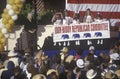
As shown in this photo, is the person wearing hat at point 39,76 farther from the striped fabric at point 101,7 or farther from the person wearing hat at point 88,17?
the striped fabric at point 101,7

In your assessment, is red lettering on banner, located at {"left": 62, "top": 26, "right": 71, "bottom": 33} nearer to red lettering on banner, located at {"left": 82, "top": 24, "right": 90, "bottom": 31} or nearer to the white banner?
the white banner

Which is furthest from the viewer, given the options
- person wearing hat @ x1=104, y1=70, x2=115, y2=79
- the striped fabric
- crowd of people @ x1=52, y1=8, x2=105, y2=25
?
the striped fabric

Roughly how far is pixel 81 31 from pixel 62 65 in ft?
15.9

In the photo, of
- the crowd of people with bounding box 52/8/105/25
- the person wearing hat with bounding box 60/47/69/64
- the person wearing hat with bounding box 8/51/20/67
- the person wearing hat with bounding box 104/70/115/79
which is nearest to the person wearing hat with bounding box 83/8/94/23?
the crowd of people with bounding box 52/8/105/25

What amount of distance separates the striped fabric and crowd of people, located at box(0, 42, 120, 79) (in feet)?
7.72

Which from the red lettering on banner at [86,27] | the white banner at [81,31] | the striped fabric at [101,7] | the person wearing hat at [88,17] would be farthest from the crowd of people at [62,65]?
the striped fabric at [101,7]

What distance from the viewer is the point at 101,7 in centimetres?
3209

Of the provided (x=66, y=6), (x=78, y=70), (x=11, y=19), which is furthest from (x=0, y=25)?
(x=78, y=70)

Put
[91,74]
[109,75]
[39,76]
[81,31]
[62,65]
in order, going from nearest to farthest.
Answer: [39,76] → [109,75] → [91,74] → [62,65] → [81,31]

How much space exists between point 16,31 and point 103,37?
3.33m

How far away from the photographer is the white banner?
29891 millimetres

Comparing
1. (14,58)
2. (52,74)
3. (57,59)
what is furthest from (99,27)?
(52,74)

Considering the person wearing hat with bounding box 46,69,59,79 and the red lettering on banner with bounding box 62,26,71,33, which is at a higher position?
the red lettering on banner with bounding box 62,26,71,33

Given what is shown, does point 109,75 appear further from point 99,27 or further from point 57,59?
point 99,27
